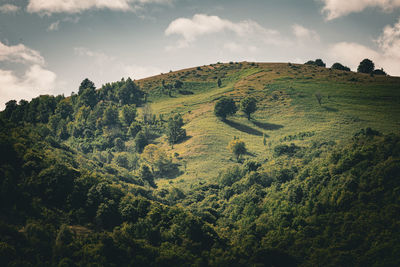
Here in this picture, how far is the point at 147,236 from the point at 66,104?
149m

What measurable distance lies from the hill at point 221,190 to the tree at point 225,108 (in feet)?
13.5

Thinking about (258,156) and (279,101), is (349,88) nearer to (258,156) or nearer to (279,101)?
(279,101)

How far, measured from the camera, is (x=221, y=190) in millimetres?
110562

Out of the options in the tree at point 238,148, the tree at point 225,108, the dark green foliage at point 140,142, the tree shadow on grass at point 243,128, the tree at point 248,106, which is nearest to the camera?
the tree at point 238,148

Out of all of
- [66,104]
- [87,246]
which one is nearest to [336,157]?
[87,246]

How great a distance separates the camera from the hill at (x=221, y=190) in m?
63.3

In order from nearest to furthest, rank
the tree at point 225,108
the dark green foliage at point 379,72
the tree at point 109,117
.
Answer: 1. the tree at point 225,108
2. the tree at point 109,117
3. the dark green foliage at point 379,72

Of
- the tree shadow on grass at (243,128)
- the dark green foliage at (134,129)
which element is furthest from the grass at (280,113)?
the dark green foliage at (134,129)

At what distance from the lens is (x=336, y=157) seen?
95.6 m

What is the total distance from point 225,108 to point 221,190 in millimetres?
59812

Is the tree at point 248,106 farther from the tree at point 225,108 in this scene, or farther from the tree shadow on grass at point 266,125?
the tree shadow on grass at point 266,125

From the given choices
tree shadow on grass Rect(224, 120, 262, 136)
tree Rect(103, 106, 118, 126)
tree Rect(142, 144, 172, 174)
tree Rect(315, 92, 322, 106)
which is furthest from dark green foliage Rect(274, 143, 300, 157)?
tree Rect(103, 106, 118, 126)

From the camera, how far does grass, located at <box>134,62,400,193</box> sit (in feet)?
431

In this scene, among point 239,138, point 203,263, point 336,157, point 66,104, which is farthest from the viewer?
point 66,104
